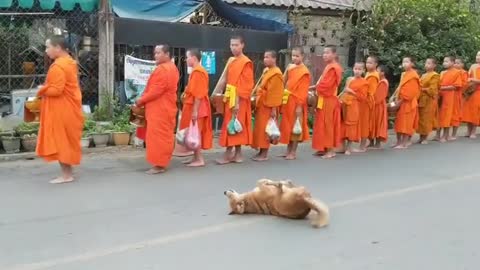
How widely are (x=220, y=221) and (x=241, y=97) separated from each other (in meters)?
3.41

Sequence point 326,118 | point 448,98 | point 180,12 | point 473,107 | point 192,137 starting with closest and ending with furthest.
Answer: point 192,137, point 326,118, point 180,12, point 448,98, point 473,107

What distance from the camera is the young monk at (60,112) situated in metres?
7.27

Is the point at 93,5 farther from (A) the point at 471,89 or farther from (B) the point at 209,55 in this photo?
(A) the point at 471,89

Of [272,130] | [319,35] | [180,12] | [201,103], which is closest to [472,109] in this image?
[319,35]

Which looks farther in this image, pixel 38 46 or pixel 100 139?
pixel 38 46

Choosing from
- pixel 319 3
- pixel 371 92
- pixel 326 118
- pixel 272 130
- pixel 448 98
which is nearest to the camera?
pixel 272 130

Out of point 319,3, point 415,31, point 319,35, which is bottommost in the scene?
point 319,35

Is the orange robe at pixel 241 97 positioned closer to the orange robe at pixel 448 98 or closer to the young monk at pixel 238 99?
the young monk at pixel 238 99

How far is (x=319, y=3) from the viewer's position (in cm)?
1460

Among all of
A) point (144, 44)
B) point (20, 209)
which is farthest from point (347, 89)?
point (20, 209)

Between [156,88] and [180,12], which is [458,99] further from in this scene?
[156,88]

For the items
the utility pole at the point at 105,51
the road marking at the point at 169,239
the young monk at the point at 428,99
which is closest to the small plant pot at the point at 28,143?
the utility pole at the point at 105,51

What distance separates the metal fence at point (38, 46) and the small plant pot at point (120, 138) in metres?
1.32

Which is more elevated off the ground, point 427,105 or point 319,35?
point 319,35
